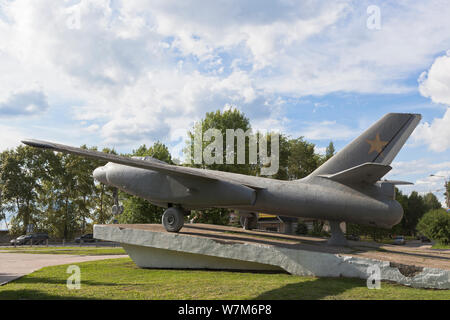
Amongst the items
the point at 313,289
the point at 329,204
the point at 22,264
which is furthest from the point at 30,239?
the point at 313,289

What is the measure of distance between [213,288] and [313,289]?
2.88 meters

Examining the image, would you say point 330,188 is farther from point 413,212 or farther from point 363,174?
point 413,212

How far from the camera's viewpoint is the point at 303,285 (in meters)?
10.3

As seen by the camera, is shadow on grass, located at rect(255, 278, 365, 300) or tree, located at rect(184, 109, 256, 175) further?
tree, located at rect(184, 109, 256, 175)

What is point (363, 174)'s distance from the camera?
13156mm

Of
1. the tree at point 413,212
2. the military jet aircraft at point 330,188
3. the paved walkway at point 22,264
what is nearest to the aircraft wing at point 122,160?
the military jet aircraft at point 330,188

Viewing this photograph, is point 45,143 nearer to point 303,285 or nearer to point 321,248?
point 303,285

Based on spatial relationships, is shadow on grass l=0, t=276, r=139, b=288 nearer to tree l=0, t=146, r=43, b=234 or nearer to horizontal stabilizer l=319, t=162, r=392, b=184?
horizontal stabilizer l=319, t=162, r=392, b=184

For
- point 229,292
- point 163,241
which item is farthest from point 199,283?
point 163,241

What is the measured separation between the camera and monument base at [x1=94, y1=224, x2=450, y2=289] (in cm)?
1035

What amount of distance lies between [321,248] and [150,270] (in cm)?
765

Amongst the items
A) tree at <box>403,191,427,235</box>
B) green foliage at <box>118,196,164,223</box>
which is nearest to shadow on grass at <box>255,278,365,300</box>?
green foliage at <box>118,196,164,223</box>

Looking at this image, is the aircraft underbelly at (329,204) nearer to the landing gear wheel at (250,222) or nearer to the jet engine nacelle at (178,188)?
the jet engine nacelle at (178,188)

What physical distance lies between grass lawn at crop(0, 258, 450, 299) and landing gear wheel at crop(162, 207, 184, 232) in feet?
9.13
